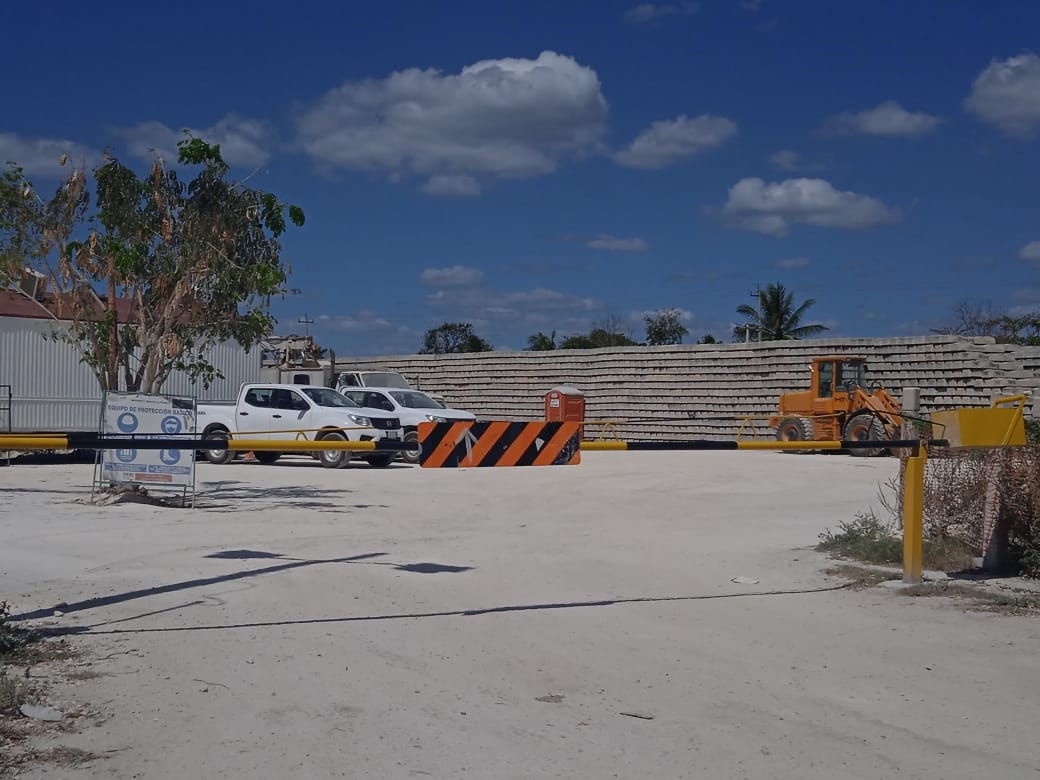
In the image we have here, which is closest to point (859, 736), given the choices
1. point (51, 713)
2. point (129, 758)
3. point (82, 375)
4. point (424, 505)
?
point (129, 758)

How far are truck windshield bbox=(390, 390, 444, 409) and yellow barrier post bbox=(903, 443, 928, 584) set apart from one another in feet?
62.0

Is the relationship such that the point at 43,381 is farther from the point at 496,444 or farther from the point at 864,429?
the point at 496,444

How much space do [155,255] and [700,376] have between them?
71.1 feet

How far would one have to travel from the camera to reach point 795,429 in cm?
2902

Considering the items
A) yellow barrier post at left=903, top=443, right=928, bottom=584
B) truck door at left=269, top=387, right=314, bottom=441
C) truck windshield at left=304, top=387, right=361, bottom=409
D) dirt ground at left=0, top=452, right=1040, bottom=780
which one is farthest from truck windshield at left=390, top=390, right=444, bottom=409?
yellow barrier post at left=903, top=443, right=928, bottom=584

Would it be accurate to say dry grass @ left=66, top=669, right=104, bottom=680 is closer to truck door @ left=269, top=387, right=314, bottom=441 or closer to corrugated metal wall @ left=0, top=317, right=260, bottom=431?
truck door @ left=269, top=387, right=314, bottom=441

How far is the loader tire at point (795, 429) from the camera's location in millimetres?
28500

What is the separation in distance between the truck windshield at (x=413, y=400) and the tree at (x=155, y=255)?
449 inches

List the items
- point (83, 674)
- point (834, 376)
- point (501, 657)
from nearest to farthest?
point (83, 674) → point (501, 657) → point (834, 376)

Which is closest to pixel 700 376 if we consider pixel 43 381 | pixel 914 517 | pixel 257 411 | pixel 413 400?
pixel 413 400

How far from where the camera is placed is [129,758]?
5051 millimetres

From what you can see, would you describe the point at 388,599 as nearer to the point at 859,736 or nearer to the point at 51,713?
the point at 51,713

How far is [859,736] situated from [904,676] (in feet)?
3.95

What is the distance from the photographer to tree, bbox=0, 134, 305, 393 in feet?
49.9
